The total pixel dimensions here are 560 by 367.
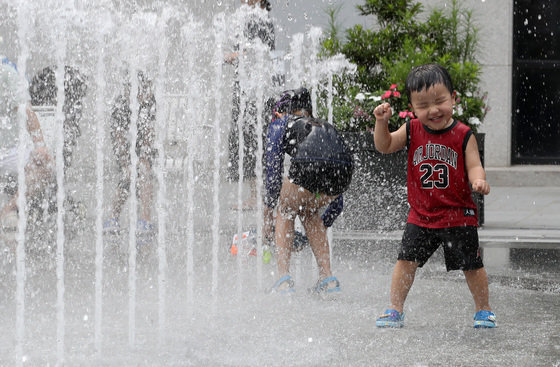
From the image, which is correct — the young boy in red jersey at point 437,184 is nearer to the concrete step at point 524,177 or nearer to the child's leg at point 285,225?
the child's leg at point 285,225

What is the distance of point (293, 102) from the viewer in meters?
5.57

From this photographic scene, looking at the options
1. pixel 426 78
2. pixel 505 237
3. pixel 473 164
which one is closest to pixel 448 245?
pixel 473 164

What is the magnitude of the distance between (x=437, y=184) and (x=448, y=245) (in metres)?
0.31

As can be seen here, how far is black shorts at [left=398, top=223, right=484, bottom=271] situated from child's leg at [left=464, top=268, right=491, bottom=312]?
0.04 meters

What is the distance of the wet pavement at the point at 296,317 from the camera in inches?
152

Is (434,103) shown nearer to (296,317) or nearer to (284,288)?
(296,317)

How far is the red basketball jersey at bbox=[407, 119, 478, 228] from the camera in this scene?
448 centimetres

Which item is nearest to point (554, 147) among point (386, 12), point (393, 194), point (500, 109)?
point (500, 109)

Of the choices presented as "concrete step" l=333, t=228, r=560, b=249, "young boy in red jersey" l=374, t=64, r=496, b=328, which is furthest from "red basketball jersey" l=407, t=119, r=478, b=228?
"concrete step" l=333, t=228, r=560, b=249

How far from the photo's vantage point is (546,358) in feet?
12.6

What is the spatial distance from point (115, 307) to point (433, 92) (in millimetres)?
2004

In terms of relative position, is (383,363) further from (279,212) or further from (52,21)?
(52,21)

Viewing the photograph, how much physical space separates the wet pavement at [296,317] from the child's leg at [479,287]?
0.13m

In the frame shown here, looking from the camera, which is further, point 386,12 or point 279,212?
point 386,12
